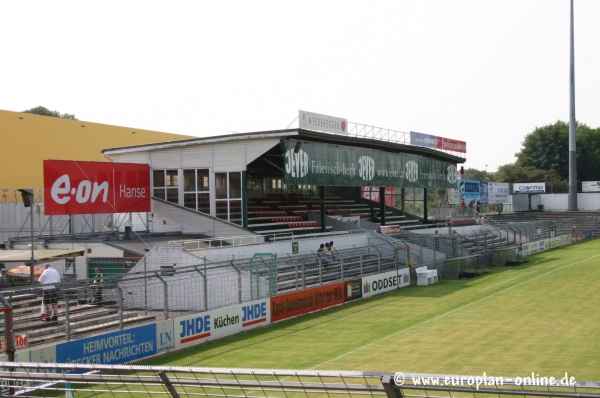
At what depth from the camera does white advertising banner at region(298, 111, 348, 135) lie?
33.1 meters

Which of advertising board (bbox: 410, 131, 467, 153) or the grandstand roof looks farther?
advertising board (bbox: 410, 131, 467, 153)

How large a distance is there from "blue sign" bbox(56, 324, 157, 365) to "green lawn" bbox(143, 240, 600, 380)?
0.44 metres

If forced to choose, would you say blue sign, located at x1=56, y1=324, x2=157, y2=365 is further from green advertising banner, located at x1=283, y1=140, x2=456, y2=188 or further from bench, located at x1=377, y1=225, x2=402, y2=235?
bench, located at x1=377, y1=225, x2=402, y2=235

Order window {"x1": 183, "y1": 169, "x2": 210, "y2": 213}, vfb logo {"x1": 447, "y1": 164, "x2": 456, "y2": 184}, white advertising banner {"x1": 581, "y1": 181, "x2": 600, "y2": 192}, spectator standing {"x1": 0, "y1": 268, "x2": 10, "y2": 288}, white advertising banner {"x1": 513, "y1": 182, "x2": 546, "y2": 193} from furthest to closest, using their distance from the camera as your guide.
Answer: white advertising banner {"x1": 581, "y1": 181, "x2": 600, "y2": 192} < white advertising banner {"x1": 513, "y1": 182, "x2": 546, "y2": 193} < vfb logo {"x1": 447, "y1": 164, "x2": 456, "y2": 184} < window {"x1": 183, "y1": 169, "x2": 210, "y2": 213} < spectator standing {"x1": 0, "y1": 268, "x2": 10, "y2": 288}

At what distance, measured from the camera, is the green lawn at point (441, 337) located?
49.8ft

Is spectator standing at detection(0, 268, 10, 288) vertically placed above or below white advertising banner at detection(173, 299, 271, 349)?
above

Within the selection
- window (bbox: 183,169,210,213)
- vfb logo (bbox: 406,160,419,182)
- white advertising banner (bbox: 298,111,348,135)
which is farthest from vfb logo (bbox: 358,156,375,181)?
window (bbox: 183,169,210,213)

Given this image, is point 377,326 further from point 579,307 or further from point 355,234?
point 355,234

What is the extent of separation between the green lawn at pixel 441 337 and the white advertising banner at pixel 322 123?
32.8 ft

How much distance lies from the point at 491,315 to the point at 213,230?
1519 cm

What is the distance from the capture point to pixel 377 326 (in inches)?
807

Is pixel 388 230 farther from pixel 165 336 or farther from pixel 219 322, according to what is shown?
pixel 165 336

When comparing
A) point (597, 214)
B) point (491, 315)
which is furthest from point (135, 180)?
point (597, 214)

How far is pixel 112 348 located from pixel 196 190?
59.2ft
